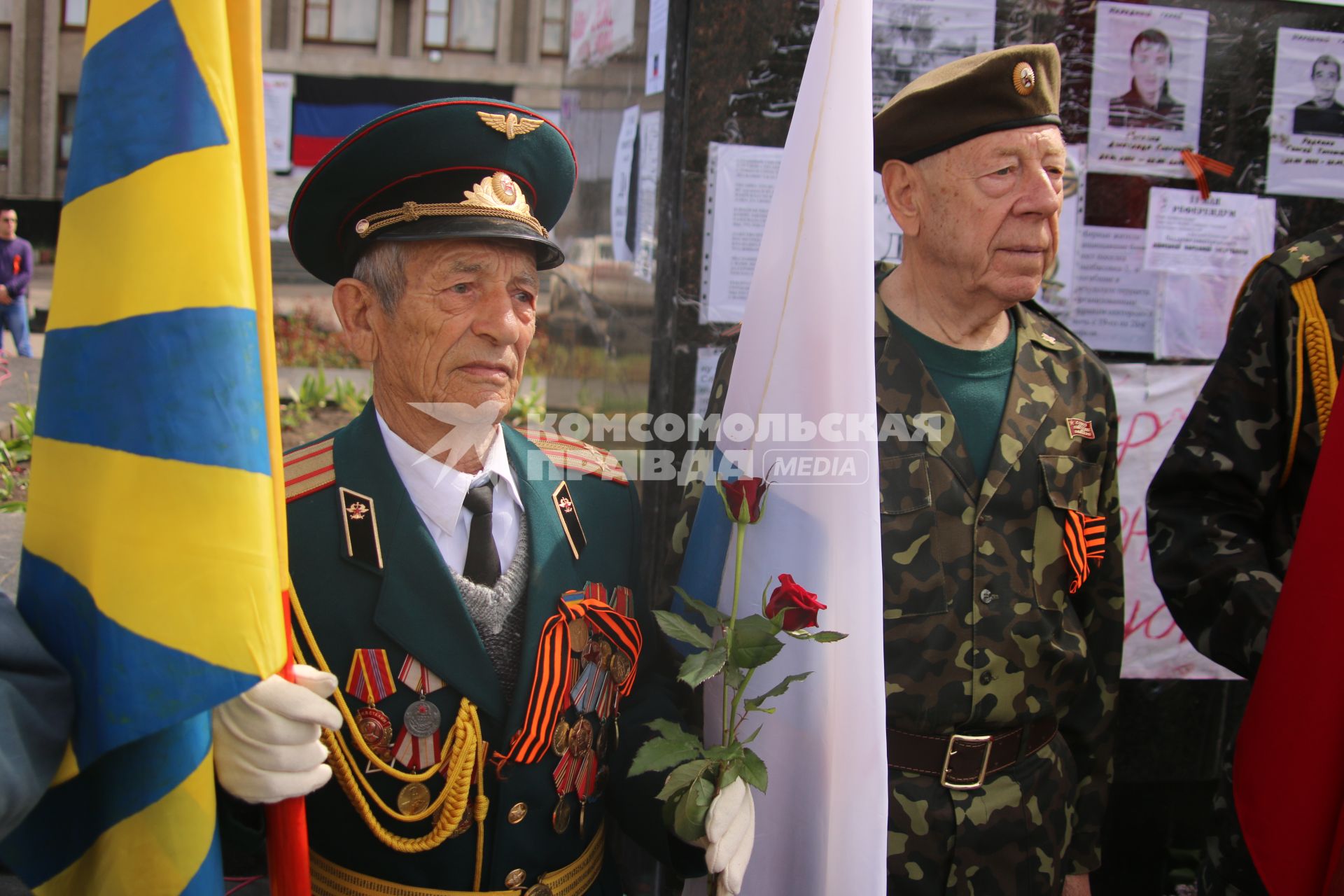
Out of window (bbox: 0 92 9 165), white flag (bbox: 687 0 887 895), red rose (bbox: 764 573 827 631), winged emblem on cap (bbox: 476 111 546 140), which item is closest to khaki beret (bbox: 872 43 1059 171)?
white flag (bbox: 687 0 887 895)

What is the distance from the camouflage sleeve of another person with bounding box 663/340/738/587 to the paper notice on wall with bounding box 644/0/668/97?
131 cm

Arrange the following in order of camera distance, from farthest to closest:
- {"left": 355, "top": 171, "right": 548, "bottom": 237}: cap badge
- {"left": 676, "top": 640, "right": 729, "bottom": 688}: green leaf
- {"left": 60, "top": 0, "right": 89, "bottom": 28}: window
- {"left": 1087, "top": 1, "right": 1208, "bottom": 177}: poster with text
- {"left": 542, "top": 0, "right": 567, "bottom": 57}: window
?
{"left": 542, "top": 0, "right": 567, "bottom": 57}: window < {"left": 60, "top": 0, "right": 89, "bottom": 28}: window < {"left": 1087, "top": 1, "right": 1208, "bottom": 177}: poster with text < {"left": 355, "top": 171, "right": 548, "bottom": 237}: cap badge < {"left": 676, "top": 640, "right": 729, "bottom": 688}: green leaf

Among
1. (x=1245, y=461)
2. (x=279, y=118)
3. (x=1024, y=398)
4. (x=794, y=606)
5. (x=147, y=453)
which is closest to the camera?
(x=147, y=453)

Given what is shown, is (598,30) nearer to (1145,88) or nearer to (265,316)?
(1145,88)

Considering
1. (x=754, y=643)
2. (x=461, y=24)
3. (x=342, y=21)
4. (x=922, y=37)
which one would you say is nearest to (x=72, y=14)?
(x=461, y=24)

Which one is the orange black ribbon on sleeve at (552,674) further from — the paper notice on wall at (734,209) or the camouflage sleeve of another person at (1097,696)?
the paper notice on wall at (734,209)

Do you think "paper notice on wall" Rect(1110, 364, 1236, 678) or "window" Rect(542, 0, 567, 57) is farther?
"window" Rect(542, 0, 567, 57)

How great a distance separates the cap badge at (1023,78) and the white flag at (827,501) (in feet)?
1.80

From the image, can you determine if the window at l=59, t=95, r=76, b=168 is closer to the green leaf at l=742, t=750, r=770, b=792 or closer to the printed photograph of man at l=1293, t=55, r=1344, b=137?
the printed photograph of man at l=1293, t=55, r=1344, b=137

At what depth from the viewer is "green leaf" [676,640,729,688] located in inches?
65.8

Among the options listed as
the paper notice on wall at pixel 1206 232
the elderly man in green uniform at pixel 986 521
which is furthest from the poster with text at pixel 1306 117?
the elderly man in green uniform at pixel 986 521

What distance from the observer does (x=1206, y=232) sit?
385 centimetres

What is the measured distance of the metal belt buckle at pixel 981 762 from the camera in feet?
7.63

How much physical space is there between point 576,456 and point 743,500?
51cm
